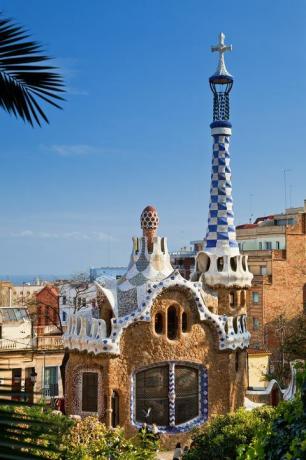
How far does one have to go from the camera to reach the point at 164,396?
18.4 m

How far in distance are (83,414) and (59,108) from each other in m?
16.1

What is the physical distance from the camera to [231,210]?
2105 cm

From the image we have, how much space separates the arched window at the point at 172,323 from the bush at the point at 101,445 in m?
6.15

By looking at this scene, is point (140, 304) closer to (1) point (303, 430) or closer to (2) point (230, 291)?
(2) point (230, 291)

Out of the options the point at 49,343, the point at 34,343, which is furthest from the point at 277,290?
the point at 34,343

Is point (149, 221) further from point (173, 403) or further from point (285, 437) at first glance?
point (285, 437)

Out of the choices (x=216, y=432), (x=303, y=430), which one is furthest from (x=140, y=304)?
(x=303, y=430)

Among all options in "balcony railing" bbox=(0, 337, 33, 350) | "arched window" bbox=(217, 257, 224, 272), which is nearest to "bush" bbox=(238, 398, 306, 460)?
"arched window" bbox=(217, 257, 224, 272)

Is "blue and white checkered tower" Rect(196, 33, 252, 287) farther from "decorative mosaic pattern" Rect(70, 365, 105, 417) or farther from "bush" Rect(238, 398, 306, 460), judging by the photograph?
"bush" Rect(238, 398, 306, 460)

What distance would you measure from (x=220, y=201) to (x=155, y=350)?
5.47 metres

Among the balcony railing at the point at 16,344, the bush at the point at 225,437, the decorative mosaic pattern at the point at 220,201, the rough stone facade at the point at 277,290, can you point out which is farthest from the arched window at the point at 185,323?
the rough stone facade at the point at 277,290

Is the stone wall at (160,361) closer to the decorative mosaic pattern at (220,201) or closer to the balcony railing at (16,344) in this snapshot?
the decorative mosaic pattern at (220,201)

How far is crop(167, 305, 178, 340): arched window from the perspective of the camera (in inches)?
726

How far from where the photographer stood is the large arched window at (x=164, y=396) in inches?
716
